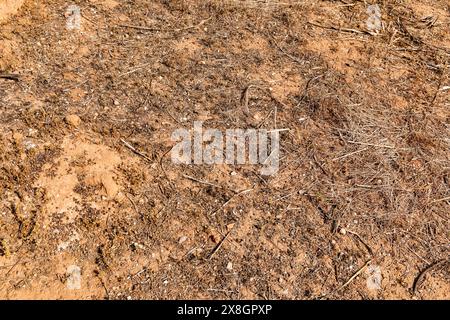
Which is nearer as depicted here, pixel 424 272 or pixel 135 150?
pixel 424 272

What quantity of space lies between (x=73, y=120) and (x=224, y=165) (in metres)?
1.07

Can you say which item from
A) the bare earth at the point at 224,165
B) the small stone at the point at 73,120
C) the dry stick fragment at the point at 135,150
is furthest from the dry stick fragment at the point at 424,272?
the small stone at the point at 73,120

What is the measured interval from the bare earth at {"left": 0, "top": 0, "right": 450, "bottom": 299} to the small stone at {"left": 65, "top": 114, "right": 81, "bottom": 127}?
15mm

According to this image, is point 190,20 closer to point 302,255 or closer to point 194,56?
point 194,56

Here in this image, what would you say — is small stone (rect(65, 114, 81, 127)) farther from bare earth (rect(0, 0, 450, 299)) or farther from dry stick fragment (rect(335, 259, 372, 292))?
dry stick fragment (rect(335, 259, 372, 292))

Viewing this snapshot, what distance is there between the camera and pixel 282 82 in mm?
3420

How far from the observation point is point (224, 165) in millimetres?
2900

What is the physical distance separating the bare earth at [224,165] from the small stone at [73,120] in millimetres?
15

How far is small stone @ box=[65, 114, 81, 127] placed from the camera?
2977 mm

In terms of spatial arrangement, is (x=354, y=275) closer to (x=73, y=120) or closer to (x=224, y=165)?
(x=224, y=165)

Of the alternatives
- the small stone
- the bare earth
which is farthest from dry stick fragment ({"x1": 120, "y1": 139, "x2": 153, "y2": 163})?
the small stone

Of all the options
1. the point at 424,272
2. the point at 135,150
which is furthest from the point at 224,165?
the point at 424,272
